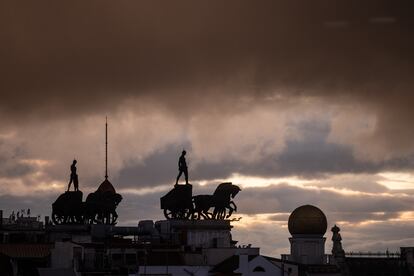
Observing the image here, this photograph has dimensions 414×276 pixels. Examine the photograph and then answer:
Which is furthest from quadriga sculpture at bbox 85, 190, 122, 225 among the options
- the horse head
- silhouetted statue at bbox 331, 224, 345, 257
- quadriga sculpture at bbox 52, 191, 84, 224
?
silhouetted statue at bbox 331, 224, 345, 257

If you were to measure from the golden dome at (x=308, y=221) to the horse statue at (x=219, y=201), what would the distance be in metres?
11.9

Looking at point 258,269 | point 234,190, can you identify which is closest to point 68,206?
point 234,190

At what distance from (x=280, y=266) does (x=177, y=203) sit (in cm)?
1548

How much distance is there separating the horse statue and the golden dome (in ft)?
39.1

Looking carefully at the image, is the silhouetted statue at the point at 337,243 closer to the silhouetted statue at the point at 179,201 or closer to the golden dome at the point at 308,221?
the golden dome at the point at 308,221

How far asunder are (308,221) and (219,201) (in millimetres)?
14571

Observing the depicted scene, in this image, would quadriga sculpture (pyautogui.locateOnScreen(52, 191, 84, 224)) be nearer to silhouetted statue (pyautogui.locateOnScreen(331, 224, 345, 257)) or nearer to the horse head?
the horse head

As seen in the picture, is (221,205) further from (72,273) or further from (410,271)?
(410,271)

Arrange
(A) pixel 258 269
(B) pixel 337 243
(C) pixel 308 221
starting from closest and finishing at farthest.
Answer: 1. (A) pixel 258 269
2. (C) pixel 308 221
3. (B) pixel 337 243

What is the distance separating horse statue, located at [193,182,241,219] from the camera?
376 ft

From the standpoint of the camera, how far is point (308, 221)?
407 feet

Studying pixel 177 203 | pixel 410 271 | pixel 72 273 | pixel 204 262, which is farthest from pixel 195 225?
pixel 410 271

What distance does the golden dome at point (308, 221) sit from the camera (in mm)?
124312

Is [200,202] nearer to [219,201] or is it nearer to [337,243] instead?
[219,201]
